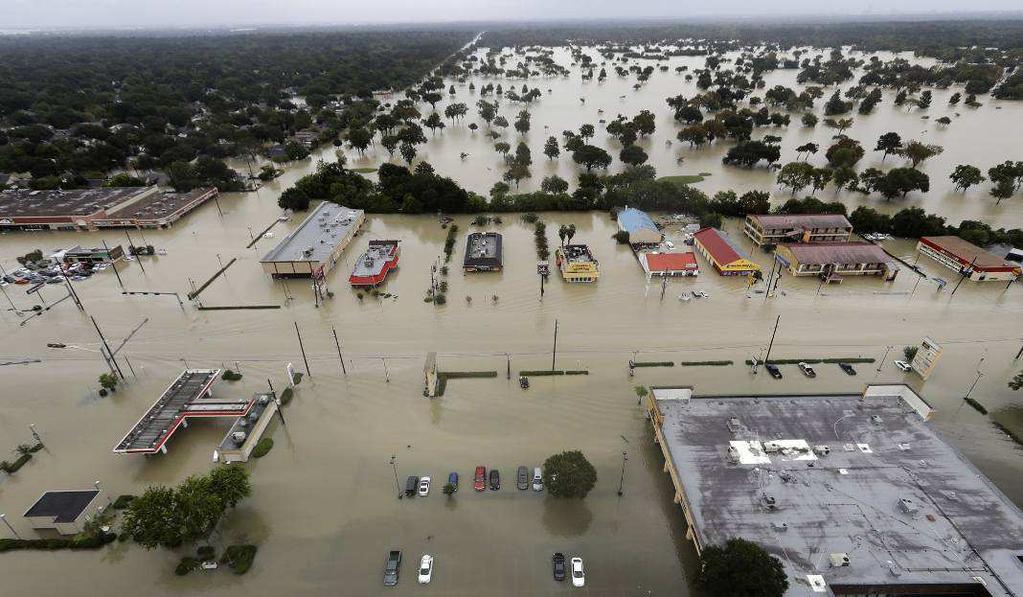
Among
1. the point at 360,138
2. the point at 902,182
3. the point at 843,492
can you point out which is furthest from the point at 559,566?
the point at 360,138

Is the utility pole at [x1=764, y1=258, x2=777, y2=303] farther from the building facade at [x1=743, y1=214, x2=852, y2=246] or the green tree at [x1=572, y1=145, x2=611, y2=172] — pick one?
the green tree at [x1=572, y1=145, x2=611, y2=172]

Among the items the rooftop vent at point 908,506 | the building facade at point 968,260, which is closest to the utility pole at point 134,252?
the rooftop vent at point 908,506

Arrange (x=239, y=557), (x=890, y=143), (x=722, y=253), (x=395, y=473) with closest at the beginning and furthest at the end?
(x=239, y=557) < (x=395, y=473) < (x=722, y=253) < (x=890, y=143)

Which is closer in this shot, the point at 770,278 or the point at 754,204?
the point at 770,278

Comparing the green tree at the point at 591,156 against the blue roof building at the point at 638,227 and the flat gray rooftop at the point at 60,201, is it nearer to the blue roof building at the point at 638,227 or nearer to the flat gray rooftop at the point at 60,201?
the blue roof building at the point at 638,227

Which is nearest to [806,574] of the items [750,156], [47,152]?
[750,156]

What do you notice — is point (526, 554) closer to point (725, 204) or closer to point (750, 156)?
point (725, 204)

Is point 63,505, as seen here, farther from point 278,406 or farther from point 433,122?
point 433,122
